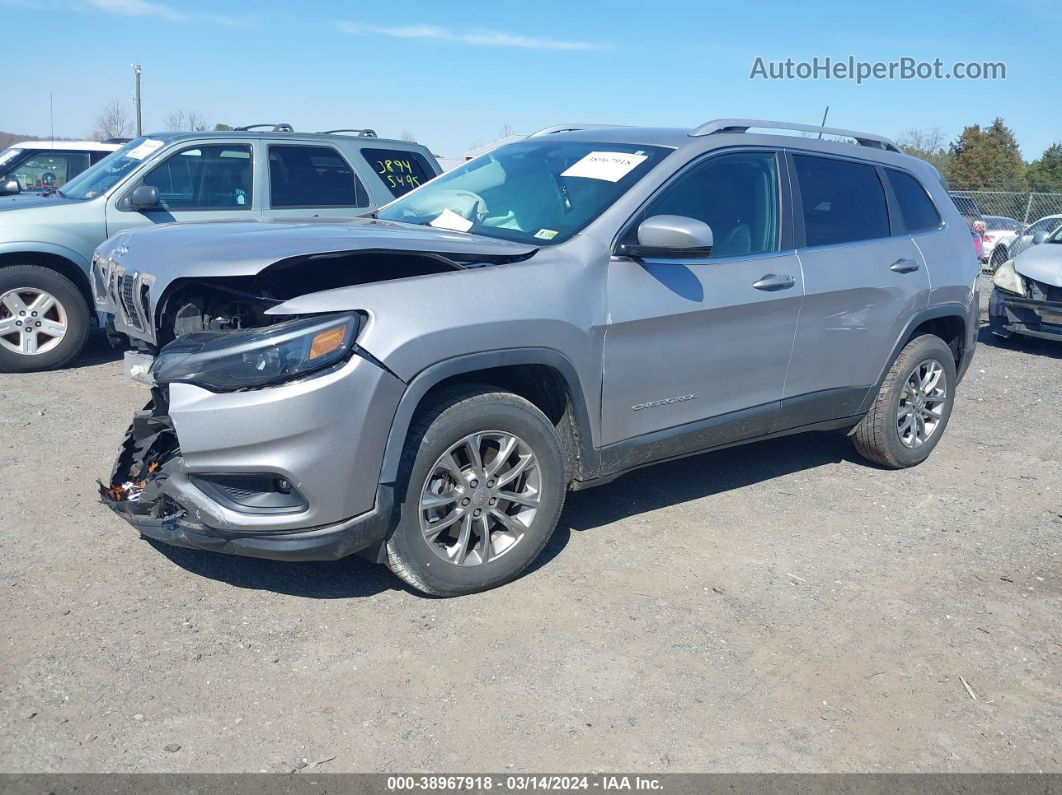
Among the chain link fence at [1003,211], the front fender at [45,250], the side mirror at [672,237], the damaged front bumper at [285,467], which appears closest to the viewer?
the damaged front bumper at [285,467]

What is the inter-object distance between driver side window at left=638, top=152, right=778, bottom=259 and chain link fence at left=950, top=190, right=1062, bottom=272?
683 inches

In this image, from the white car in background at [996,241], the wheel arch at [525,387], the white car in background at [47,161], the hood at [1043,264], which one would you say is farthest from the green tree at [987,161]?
the wheel arch at [525,387]

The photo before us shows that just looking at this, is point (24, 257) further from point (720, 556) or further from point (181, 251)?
point (720, 556)

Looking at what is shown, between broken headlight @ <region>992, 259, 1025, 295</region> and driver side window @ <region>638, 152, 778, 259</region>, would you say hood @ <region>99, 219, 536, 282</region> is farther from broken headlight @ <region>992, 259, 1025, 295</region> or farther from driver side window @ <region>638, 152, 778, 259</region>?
broken headlight @ <region>992, 259, 1025, 295</region>

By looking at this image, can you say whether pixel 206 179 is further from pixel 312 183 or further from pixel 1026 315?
pixel 1026 315

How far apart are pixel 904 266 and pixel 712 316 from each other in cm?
167

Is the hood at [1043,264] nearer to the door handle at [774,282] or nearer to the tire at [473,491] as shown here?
the door handle at [774,282]

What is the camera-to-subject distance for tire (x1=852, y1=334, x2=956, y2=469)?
5.61 metres

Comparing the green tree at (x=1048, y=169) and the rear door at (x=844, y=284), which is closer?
the rear door at (x=844, y=284)

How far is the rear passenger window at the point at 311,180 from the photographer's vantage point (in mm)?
8266

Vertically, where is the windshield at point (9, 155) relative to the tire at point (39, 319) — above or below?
above

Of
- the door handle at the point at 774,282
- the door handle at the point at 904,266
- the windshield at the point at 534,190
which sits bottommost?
the door handle at the point at 774,282

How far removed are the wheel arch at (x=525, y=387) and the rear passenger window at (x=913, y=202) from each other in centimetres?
276

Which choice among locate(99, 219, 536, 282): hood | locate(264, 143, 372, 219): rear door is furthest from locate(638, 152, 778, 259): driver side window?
locate(264, 143, 372, 219): rear door
